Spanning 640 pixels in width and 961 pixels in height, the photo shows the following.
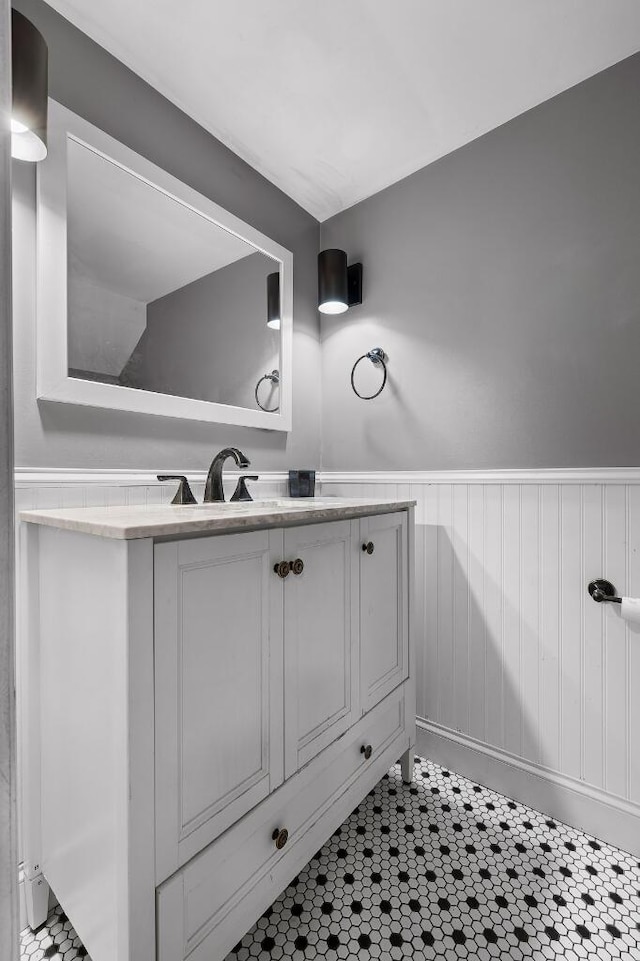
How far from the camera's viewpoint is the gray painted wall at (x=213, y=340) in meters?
1.38

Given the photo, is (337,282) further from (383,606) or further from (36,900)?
(36,900)

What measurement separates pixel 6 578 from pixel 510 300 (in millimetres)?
1654

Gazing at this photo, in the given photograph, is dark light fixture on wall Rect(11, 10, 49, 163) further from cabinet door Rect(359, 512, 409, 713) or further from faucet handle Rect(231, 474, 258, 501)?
cabinet door Rect(359, 512, 409, 713)

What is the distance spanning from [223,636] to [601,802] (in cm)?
128

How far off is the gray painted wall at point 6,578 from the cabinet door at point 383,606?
3.43 ft

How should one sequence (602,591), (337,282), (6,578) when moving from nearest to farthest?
(6,578)
(602,591)
(337,282)

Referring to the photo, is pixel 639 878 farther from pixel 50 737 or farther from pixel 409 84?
pixel 409 84

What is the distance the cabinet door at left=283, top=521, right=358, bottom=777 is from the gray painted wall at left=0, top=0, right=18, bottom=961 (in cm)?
76

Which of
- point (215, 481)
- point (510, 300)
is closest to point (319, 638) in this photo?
point (215, 481)

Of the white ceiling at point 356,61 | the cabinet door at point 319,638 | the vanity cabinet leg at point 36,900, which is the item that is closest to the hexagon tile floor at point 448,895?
the vanity cabinet leg at point 36,900

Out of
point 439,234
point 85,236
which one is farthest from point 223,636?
point 439,234

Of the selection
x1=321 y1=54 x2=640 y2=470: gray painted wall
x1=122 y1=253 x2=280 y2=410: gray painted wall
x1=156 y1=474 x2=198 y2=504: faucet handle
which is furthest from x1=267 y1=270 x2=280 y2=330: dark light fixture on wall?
x1=156 y1=474 x2=198 y2=504: faucet handle

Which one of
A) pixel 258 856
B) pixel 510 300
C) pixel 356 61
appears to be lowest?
pixel 258 856

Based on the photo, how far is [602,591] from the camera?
1.33m
